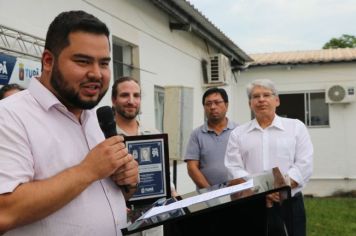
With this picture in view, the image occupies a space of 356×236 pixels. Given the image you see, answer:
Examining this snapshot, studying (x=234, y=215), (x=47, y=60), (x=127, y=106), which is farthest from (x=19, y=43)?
(x=234, y=215)

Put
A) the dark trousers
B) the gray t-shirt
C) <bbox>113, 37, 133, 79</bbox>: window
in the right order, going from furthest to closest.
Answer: <bbox>113, 37, 133, 79</bbox>: window < the gray t-shirt < the dark trousers

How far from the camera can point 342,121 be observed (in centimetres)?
1300

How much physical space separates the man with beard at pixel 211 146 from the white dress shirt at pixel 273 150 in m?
0.69

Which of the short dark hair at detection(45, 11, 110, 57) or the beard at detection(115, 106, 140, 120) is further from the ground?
the short dark hair at detection(45, 11, 110, 57)

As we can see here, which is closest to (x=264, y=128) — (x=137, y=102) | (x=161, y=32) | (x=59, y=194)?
(x=137, y=102)

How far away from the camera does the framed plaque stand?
9.65 feet

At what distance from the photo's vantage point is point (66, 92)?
150 cm

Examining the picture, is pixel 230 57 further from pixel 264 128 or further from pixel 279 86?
pixel 264 128

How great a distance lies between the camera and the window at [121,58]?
6047mm

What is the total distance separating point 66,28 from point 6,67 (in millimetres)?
2116

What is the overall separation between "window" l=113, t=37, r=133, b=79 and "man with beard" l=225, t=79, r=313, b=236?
8.24 feet

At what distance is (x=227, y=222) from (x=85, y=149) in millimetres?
580

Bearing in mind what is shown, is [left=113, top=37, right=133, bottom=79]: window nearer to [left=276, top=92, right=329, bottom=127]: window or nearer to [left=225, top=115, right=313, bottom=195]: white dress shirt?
[left=225, top=115, right=313, bottom=195]: white dress shirt

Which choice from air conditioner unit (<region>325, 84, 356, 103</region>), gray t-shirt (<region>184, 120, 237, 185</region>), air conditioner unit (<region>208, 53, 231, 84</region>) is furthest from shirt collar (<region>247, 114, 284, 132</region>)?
air conditioner unit (<region>325, 84, 356, 103</region>)
